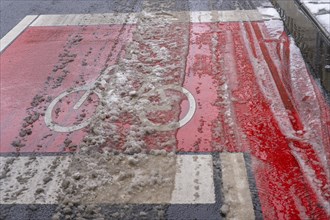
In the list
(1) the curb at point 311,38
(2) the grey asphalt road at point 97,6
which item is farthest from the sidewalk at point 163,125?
(2) the grey asphalt road at point 97,6

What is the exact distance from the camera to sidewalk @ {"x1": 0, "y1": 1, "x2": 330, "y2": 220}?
291 centimetres

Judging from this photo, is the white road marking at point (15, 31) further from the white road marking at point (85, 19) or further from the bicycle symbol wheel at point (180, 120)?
the bicycle symbol wheel at point (180, 120)

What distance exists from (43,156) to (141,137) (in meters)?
0.84

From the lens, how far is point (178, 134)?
3.60m

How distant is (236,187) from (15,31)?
4.35 metres

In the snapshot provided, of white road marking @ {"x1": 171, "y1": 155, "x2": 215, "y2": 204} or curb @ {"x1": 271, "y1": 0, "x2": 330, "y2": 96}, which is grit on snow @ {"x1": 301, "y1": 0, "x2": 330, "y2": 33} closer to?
curb @ {"x1": 271, "y1": 0, "x2": 330, "y2": 96}

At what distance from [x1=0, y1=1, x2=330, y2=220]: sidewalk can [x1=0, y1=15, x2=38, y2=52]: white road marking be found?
7 centimetres

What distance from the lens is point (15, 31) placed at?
5.94 m

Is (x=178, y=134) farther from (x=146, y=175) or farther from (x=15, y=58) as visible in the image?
(x=15, y=58)

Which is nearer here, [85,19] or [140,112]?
[140,112]

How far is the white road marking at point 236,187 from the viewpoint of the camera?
278 cm

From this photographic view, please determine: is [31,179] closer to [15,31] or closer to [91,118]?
[91,118]

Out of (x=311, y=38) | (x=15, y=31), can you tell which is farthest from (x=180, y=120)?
(x=15, y=31)

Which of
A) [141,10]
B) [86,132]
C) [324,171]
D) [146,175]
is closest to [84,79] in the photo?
[86,132]
